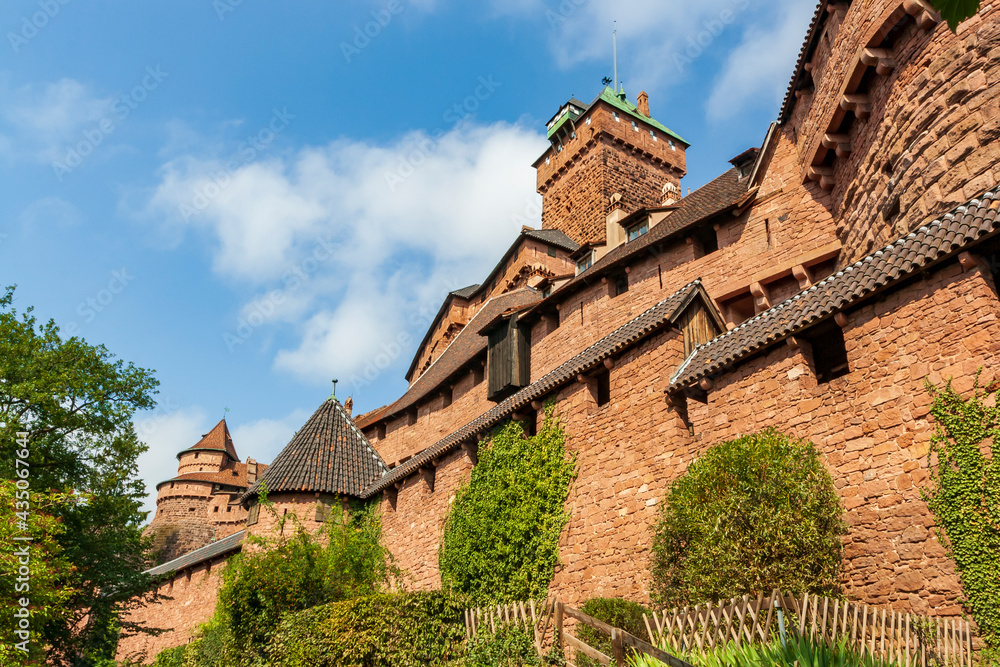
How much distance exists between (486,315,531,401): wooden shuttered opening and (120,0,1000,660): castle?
78mm

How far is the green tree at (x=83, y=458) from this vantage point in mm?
19844

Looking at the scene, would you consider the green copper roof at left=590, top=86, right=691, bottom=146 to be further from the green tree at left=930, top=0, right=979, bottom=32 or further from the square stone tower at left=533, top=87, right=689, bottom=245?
the green tree at left=930, top=0, right=979, bottom=32

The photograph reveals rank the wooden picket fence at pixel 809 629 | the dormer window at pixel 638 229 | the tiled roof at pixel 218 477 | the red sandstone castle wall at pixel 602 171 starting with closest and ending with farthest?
1. the wooden picket fence at pixel 809 629
2. the dormer window at pixel 638 229
3. the red sandstone castle wall at pixel 602 171
4. the tiled roof at pixel 218 477

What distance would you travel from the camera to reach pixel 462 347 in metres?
30.5

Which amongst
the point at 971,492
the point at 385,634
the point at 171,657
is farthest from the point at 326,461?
the point at 971,492

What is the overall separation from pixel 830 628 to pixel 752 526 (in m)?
1.50

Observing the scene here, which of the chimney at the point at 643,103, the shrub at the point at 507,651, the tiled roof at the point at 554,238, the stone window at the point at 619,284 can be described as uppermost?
the chimney at the point at 643,103

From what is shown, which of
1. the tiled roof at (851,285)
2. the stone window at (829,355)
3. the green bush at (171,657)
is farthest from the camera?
the green bush at (171,657)

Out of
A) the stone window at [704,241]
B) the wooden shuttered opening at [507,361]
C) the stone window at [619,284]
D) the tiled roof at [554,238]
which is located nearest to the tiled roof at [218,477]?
the tiled roof at [554,238]

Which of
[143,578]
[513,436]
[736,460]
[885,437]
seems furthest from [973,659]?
[143,578]

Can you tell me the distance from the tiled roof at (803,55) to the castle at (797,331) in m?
Result: 0.05

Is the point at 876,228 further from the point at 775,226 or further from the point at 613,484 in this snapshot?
the point at 613,484

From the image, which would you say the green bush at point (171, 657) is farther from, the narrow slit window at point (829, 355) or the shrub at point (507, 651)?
the narrow slit window at point (829, 355)

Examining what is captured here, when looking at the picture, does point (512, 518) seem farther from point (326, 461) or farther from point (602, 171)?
point (602, 171)
